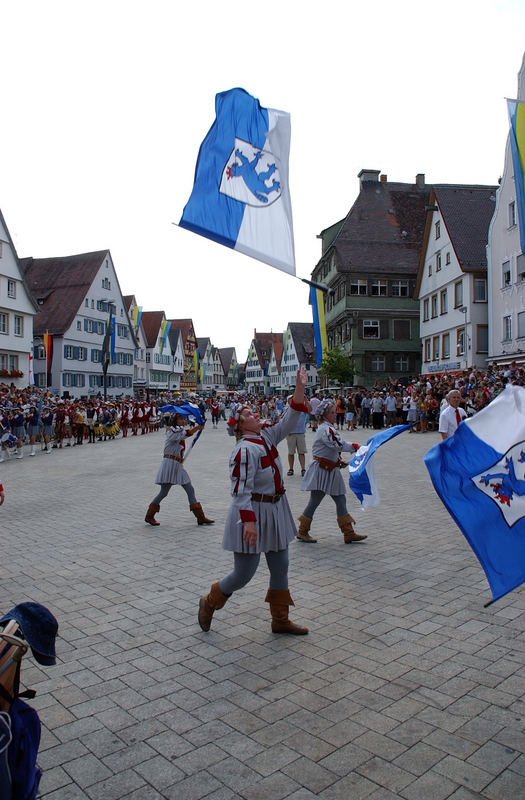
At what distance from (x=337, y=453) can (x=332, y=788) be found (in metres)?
5.23

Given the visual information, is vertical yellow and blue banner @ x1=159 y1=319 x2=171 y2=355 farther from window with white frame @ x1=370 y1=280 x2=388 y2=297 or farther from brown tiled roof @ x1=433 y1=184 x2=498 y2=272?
brown tiled roof @ x1=433 y1=184 x2=498 y2=272

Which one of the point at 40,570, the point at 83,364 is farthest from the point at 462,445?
the point at 83,364

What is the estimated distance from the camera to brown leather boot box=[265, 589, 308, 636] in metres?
4.90

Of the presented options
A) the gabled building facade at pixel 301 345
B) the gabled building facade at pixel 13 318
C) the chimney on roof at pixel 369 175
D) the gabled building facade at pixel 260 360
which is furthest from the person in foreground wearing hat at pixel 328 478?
the gabled building facade at pixel 260 360

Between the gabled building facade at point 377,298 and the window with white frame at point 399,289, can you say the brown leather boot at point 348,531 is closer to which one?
the gabled building facade at point 377,298

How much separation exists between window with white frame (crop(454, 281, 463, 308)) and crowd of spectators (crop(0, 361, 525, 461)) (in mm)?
8230

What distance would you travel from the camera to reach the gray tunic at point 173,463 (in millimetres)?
9055

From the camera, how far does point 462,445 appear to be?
373cm

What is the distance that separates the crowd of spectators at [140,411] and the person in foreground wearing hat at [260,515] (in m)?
13.8

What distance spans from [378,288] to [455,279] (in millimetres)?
12600

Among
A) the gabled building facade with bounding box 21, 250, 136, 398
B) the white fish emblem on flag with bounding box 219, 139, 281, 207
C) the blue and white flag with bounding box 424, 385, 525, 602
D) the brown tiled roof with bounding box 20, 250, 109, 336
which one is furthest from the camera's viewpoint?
the brown tiled roof with bounding box 20, 250, 109, 336

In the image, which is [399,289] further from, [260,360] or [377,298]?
[260,360]

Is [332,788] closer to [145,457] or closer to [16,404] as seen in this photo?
[145,457]

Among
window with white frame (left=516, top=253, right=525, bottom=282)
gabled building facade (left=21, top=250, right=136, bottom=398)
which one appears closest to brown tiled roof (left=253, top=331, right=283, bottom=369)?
gabled building facade (left=21, top=250, right=136, bottom=398)
